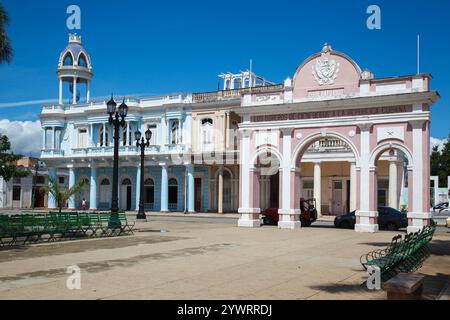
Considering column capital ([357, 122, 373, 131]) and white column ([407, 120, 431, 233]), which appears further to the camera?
column capital ([357, 122, 373, 131])

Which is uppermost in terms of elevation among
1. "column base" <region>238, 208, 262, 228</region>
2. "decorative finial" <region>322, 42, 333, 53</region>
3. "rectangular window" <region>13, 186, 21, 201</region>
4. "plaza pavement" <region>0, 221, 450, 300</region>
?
"decorative finial" <region>322, 42, 333, 53</region>

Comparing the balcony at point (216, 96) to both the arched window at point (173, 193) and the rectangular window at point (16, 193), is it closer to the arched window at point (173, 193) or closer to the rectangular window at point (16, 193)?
the arched window at point (173, 193)

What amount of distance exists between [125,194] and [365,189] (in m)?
29.1

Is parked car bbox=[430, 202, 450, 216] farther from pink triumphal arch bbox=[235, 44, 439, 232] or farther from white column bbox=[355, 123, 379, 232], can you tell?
white column bbox=[355, 123, 379, 232]

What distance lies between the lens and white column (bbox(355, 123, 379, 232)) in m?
24.3

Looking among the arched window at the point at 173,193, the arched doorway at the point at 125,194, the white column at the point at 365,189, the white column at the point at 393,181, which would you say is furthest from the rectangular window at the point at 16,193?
the white column at the point at 365,189

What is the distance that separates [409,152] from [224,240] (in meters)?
10.1

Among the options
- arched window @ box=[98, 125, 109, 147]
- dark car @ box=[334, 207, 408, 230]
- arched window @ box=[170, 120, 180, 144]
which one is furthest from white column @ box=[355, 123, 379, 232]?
arched window @ box=[98, 125, 109, 147]

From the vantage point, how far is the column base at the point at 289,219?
26.2m

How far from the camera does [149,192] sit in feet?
157

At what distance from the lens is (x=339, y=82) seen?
83.7 feet

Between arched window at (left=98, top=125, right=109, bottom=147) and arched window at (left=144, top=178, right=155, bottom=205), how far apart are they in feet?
17.0

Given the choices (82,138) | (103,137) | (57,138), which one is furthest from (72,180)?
(103,137)
